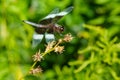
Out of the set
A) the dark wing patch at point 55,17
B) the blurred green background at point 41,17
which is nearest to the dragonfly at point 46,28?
the dark wing patch at point 55,17

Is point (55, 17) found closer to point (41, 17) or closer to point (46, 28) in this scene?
point (46, 28)

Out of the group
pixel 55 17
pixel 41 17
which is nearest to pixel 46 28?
pixel 55 17

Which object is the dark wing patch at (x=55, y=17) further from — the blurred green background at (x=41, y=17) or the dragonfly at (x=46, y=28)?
the blurred green background at (x=41, y=17)

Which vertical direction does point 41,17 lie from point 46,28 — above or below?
above

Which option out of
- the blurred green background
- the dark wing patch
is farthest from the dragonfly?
the blurred green background

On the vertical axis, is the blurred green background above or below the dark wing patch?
above

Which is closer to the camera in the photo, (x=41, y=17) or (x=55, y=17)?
(x=55, y=17)

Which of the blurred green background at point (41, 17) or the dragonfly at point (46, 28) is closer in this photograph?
the dragonfly at point (46, 28)

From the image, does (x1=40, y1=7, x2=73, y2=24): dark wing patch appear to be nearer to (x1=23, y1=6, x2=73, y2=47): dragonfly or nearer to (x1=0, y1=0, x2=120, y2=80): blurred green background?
(x1=23, y1=6, x2=73, y2=47): dragonfly

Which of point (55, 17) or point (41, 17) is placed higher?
point (41, 17)

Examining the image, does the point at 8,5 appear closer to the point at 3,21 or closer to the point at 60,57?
the point at 3,21

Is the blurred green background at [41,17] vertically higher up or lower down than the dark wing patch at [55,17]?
higher up
